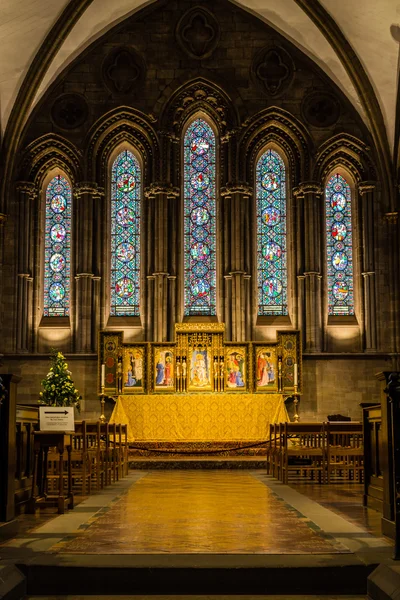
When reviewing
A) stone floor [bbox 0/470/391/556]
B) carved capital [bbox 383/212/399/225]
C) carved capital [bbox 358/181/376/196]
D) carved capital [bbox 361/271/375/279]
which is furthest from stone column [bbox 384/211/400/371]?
stone floor [bbox 0/470/391/556]

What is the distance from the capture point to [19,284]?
19859 mm

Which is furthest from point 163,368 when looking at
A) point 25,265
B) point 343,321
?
point 343,321

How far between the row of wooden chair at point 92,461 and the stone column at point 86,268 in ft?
18.1

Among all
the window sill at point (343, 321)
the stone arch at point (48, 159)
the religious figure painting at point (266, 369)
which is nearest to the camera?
the religious figure painting at point (266, 369)

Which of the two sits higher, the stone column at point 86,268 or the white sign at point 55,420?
the stone column at point 86,268

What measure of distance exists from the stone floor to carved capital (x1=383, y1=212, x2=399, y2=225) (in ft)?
31.6

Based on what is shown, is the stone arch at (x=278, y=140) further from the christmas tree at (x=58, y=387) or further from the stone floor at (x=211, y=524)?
the stone floor at (x=211, y=524)

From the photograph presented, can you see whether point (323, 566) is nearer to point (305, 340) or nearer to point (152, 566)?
point (152, 566)

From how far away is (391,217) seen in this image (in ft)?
64.7

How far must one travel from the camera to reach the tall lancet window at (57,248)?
66.8 ft

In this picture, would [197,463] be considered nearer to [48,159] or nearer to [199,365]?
[199,365]

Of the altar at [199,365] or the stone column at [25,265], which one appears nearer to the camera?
the altar at [199,365]

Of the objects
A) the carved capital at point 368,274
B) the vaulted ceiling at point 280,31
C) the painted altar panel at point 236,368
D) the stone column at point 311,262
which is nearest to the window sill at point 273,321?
the stone column at point 311,262

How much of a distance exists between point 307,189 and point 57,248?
6.29m
